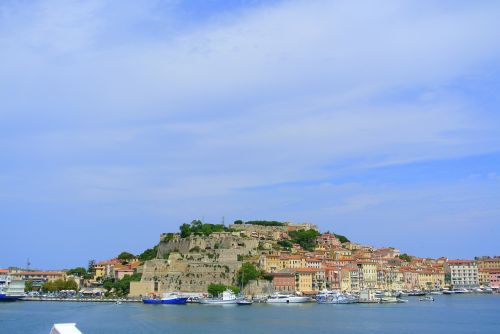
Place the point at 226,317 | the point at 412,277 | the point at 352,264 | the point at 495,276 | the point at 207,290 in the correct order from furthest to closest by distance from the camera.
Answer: the point at 495,276
the point at 412,277
the point at 352,264
the point at 207,290
the point at 226,317

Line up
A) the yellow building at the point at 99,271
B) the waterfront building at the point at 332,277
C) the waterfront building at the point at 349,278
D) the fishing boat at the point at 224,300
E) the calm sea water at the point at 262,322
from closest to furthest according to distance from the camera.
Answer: the calm sea water at the point at 262,322 < the fishing boat at the point at 224,300 < the waterfront building at the point at 332,277 < the waterfront building at the point at 349,278 < the yellow building at the point at 99,271

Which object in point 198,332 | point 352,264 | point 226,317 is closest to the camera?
point 198,332

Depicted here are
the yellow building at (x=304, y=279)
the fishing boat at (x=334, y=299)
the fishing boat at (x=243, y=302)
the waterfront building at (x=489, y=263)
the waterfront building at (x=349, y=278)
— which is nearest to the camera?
the fishing boat at (x=243, y=302)

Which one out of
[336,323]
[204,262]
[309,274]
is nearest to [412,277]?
[309,274]

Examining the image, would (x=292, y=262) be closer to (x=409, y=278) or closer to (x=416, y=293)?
(x=416, y=293)

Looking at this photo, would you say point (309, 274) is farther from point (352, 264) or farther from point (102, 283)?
point (102, 283)

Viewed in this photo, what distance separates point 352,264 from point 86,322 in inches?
1575

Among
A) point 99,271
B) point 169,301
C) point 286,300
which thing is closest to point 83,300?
point 169,301

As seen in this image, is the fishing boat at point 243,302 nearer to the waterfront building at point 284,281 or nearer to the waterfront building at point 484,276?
the waterfront building at point 284,281

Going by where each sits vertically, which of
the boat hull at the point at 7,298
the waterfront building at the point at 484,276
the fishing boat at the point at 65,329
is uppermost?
the waterfront building at the point at 484,276

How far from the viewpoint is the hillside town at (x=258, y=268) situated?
5894 centimetres

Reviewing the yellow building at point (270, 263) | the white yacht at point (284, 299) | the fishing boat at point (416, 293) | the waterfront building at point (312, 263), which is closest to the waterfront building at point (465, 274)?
the fishing boat at point (416, 293)

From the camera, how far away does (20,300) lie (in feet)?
202

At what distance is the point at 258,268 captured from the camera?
195 feet
